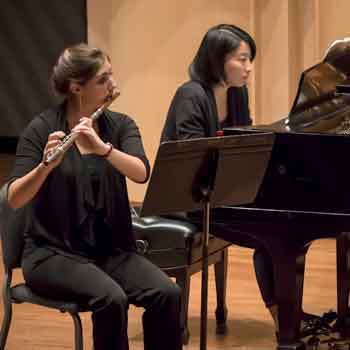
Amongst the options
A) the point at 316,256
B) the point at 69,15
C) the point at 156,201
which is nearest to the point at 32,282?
the point at 156,201

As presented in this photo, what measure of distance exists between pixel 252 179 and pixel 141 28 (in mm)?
3579

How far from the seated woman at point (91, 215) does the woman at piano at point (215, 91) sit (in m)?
0.51

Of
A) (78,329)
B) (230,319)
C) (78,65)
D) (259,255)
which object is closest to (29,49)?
(230,319)

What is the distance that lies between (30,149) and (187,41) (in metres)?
3.44

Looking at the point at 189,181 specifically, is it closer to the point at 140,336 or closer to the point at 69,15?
the point at 140,336

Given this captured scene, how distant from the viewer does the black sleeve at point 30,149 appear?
3.39 m

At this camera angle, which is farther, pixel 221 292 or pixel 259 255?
pixel 221 292

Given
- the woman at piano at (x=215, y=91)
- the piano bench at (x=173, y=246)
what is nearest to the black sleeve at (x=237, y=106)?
the woman at piano at (x=215, y=91)

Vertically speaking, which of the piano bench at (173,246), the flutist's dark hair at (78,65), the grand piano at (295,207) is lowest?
the piano bench at (173,246)

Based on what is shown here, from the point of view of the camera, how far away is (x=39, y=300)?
3.43m

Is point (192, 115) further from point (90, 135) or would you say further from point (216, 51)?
point (90, 135)

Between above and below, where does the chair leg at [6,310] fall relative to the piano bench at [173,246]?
below

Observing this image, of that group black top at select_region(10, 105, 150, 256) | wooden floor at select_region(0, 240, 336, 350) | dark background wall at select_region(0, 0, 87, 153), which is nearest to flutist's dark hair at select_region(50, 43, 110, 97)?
black top at select_region(10, 105, 150, 256)

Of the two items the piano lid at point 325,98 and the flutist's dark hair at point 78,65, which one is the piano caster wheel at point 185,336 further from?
the flutist's dark hair at point 78,65
